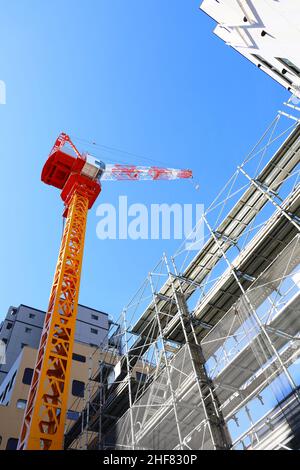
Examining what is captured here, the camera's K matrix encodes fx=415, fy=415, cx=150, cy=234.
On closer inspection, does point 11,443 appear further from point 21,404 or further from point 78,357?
point 78,357

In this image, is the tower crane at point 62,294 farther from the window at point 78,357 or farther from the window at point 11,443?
the window at point 78,357

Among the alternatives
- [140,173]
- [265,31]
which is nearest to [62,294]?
[265,31]

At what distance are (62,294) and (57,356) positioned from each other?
4.01m

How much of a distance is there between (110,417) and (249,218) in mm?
10575

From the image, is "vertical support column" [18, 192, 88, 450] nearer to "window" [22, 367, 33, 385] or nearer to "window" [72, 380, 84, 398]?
"window" [22, 367, 33, 385]

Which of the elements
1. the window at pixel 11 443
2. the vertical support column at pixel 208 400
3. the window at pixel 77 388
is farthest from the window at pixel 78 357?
the vertical support column at pixel 208 400

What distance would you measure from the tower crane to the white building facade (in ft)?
44.8

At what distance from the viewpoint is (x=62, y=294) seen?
70.2 feet

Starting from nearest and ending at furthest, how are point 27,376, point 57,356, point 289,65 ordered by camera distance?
point 289,65 → point 57,356 → point 27,376

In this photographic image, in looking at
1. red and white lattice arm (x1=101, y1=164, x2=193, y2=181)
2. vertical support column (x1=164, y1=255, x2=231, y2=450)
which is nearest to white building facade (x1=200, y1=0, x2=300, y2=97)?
vertical support column (x1=164, y1=255, x2=231, y2=450)

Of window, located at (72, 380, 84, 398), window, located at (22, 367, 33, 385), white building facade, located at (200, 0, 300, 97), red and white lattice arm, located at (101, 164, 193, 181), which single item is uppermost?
red and white lattice arm, located at (101, 164, 193, 181)

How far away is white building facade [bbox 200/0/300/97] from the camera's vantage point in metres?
11.5

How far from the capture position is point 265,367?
36.3 feet
